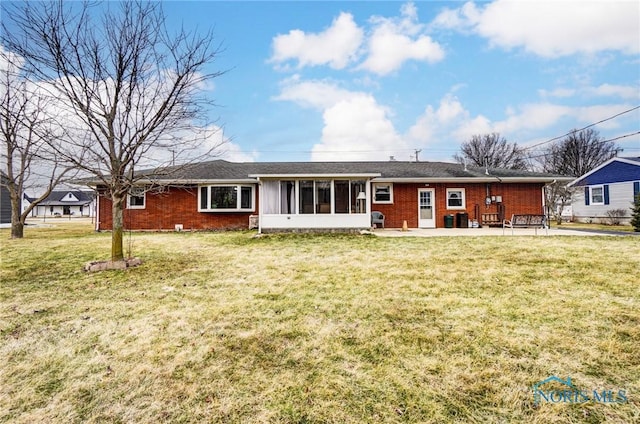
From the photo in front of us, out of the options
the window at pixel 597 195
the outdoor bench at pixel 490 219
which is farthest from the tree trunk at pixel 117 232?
the window at pixel 597 195

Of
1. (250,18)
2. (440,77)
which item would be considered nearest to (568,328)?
(250,18)

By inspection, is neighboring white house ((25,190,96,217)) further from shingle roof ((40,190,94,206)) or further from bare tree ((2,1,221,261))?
bare tree ((2,1,221,261))

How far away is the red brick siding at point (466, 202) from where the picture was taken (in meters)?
15.2

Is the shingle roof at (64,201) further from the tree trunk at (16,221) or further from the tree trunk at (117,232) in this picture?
the tree trunk at (117,232)

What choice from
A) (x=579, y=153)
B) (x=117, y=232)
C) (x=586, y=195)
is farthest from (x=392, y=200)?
(x=579, y=153)

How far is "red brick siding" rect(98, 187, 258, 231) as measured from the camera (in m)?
15.0

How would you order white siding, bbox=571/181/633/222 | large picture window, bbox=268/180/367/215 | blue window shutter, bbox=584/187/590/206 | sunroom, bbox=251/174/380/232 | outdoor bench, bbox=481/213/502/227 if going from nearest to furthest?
sunroom, bbox=251/174/380/232 < large picture window, bbox=268/180/367/215 < outdoor bench, bbox=481/213/502/227 < white siding, bbox=571/181/633/222 < blue window shutter, bbox=584/187/590/206

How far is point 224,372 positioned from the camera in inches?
105

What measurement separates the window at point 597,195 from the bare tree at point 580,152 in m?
16.8

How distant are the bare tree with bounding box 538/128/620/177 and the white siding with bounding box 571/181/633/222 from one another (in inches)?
612

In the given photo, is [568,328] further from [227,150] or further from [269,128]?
[269,128]

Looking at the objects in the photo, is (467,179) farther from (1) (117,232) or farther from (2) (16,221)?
(2) (16,221)

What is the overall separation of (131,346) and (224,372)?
4.10 ft

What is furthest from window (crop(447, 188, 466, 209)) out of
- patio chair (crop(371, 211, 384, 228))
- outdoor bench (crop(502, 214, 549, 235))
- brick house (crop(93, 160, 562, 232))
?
patio chair (crop(371, 211, 384, 228))
